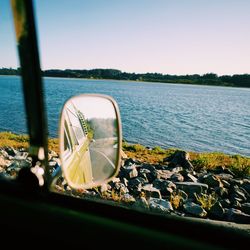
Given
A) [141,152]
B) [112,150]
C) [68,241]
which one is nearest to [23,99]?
[112,150]

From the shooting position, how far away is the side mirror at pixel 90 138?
157 cm

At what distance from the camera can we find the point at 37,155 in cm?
Answer: 144

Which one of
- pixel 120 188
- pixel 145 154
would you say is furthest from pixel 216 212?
pixel 145 154

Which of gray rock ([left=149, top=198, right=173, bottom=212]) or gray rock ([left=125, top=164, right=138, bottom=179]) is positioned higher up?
gray rock ([left=149, top=198, right=173, bottom=212])

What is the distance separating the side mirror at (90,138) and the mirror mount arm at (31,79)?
0.30 feet

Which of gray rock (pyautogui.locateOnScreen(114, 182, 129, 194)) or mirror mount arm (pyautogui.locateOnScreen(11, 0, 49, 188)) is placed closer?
mirror mount arm (pyautogui.locateOnScreen(11, 0, 49, 188))

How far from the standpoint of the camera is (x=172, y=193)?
8062mm

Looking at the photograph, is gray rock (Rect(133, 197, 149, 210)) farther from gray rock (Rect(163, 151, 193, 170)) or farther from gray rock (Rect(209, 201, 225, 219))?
gray rock (Rect(163, 151, 193, 170))

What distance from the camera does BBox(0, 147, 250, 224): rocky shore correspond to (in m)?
6.37

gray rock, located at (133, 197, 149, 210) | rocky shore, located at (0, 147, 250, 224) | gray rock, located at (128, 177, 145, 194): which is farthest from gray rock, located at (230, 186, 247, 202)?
gray rock, located at (133, 197, 149, 210)

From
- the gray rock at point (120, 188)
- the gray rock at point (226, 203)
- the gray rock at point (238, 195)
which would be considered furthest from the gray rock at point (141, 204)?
the gray rock at point (238, 195)

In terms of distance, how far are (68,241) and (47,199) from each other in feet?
0.68

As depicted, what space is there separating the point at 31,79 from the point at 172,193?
23.5 feet

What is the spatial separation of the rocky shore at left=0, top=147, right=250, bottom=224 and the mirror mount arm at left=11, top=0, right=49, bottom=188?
290cm
